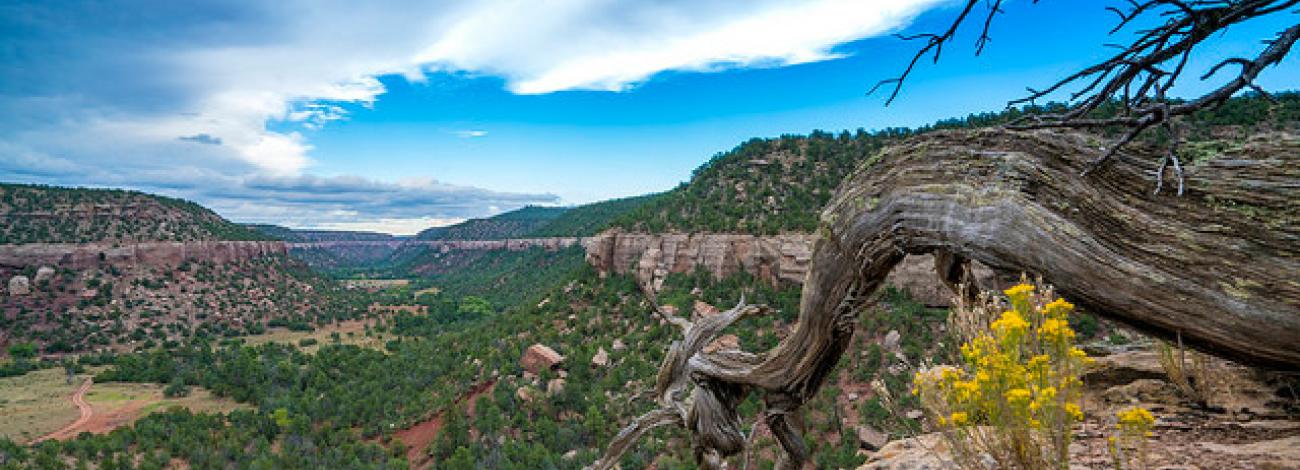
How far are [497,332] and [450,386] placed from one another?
5.87 meters

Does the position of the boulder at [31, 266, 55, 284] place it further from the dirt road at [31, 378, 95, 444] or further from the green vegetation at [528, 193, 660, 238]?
the green vegetation at [528, 193, 660, 238]

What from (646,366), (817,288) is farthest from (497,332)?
(817,288)

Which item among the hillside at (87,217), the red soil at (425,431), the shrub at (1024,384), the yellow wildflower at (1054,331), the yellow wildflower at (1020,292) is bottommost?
the red soil at (425,431)

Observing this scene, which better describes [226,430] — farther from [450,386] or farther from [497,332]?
[497,332]

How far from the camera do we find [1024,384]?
202cm

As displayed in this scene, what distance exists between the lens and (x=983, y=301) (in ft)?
7.66

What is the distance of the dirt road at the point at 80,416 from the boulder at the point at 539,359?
104 feet

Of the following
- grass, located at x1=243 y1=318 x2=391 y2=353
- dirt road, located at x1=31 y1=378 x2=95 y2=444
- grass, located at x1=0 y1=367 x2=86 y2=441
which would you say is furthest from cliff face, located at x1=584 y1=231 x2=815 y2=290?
grass, located at x1=0 y1=367 x2=86 y2=441

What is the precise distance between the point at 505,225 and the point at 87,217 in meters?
80.2

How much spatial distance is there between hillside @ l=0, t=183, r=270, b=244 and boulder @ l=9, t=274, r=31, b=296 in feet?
16.5

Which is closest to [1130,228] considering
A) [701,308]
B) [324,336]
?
[701,308]

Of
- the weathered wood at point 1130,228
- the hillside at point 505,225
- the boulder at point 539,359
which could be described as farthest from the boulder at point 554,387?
the hillside at point 505,225

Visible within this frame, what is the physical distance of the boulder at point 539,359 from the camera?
98.2ft

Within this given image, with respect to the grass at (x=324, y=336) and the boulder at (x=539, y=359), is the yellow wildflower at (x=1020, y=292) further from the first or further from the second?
the grass at (x=324, y=336)
